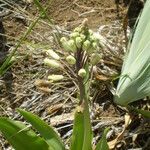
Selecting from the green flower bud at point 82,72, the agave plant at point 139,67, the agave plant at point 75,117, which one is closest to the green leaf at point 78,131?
the agave plant at point 75,117

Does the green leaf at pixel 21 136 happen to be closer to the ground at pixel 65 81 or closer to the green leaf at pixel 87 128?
the green leaf at pixel 87 128

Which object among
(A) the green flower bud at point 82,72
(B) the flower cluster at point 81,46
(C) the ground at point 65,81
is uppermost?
(B) the flower cluster at point 81,46

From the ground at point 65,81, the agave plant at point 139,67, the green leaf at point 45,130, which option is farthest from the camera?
the ground at point 65,81

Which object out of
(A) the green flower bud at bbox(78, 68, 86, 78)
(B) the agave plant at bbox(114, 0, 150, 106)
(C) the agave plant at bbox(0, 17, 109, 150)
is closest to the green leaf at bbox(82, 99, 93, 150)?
(C) the agave plant at bbox(0, 17, 109, 150)

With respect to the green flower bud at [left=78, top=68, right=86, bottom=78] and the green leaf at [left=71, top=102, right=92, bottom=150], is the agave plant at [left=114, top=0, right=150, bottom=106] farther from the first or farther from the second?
the green flower bud at [left=78, top=68, right=86, bottom=78]

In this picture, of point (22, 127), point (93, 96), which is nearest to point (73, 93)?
point (93, 96)

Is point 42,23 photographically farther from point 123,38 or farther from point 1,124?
point 1,124

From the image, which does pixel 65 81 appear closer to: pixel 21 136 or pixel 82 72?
pixel 21 136
